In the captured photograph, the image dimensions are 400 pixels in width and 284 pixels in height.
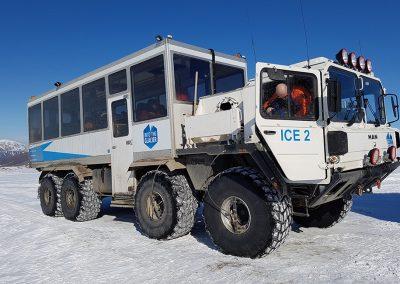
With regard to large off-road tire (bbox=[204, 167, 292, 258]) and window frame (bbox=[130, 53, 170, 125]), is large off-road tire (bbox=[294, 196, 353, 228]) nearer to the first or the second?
large off-road tire (bbox=[204, 167, 292, 258])

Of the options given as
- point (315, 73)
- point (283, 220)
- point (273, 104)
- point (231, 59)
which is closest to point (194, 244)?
point (283, 220)

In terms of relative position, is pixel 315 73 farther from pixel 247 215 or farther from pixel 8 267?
pixel 8 267

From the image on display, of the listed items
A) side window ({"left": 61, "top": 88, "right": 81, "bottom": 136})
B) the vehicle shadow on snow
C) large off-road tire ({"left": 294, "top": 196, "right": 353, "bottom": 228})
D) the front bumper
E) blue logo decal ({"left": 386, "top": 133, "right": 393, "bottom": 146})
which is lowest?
the vehicle shadow on snow

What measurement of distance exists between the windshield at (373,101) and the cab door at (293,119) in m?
1.30

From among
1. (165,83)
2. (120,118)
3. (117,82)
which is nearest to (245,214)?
(165,83)

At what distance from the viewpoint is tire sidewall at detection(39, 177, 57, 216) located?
32.9 feet

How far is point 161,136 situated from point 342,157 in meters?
3.06

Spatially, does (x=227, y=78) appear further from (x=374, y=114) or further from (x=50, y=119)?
(x=50, y=119)

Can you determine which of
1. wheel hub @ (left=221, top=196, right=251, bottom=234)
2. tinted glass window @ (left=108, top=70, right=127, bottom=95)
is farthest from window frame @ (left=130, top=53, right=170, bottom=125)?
wheel hub @ (left=221, top=196, right=251, bottom=234)

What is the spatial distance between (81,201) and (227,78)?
14.1 feet

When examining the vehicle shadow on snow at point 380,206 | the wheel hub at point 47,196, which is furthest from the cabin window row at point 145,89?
the vehicle shadow on snow at point 380,206

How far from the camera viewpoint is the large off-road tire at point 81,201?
29.3ft

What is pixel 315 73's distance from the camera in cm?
530

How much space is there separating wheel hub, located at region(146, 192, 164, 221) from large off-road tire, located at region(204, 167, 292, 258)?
4.11 ft
